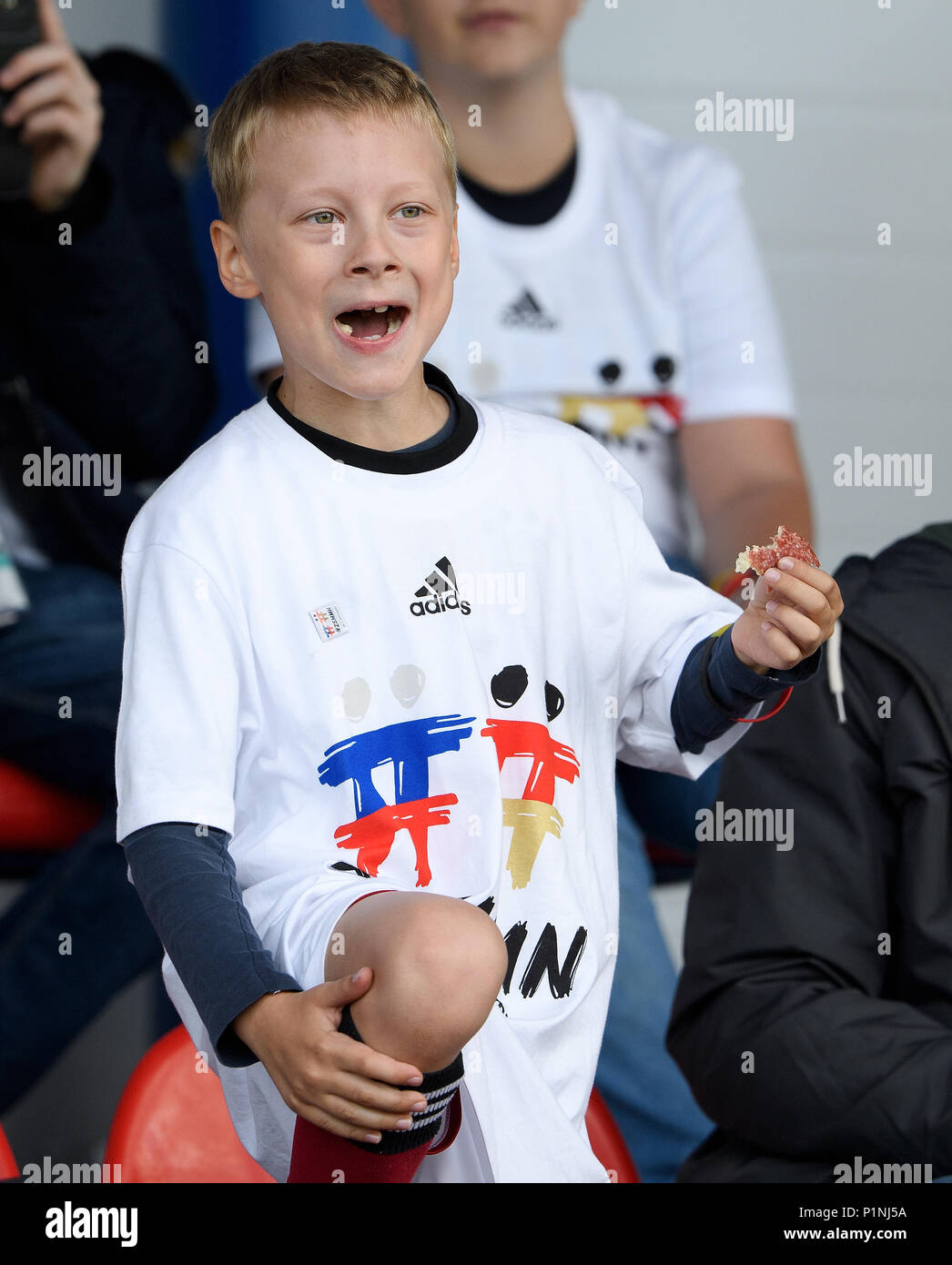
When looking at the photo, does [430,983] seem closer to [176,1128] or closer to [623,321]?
[176,1128]

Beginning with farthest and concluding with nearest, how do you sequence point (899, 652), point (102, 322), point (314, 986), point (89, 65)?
point (89, 65)
point (102, 322)
point (899, 652)
point (314, 986)

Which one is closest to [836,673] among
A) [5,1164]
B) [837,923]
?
[837,923]

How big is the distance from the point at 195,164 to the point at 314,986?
1531 mm

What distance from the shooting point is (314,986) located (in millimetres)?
759

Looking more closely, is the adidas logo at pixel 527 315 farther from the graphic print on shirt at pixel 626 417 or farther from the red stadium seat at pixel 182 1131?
the red stadium seat at pixel 182 1131

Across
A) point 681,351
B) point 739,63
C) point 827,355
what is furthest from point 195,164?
point 827,355

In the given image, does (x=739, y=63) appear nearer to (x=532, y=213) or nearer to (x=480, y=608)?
(x=532, y=213)

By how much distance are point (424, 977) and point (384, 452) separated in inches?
13.1

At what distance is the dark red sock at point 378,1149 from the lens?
777 mm

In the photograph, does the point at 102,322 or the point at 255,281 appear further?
the point at 102,322

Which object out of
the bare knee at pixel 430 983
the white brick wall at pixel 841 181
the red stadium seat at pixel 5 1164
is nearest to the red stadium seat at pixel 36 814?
the red stadium seat at pixel 5 1164

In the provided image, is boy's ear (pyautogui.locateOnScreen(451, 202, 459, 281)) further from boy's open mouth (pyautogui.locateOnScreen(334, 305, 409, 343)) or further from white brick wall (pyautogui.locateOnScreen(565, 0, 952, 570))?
white brick wall (pyautogui.locateOnScreen(565, 0, 952, 570))

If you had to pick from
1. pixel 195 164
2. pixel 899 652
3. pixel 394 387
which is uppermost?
pixel 195 164

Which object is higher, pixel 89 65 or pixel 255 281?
pixel 89 65
